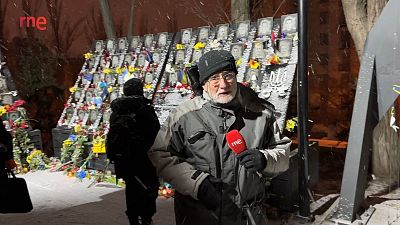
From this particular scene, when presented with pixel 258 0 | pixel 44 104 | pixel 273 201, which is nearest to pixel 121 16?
pixel 44 104

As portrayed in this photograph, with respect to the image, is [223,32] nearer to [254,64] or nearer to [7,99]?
[254,64]

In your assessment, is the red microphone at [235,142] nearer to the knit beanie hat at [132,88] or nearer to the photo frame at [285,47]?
the knit beanie hat at [132,88]

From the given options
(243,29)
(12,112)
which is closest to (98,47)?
(12,112)

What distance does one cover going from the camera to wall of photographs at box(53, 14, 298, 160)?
16.7 feet

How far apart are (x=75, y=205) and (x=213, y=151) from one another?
3.62 m

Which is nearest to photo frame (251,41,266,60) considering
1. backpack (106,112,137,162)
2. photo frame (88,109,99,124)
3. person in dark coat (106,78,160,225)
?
person in dark coat (106,78,160,225)

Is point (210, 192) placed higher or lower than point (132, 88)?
lower

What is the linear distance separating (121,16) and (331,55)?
23.5 feet

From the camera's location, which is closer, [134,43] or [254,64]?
[254,64]

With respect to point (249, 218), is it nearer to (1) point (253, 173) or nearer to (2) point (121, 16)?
(1) point (253, 173)

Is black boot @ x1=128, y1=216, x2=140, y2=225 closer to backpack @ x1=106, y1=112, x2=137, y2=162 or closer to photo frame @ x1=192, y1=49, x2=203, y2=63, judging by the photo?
backpack @ x1=106, y1=112, x2=137, y2=162

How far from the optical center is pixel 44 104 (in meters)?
9.44

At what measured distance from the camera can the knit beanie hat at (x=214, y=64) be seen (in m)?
2.00

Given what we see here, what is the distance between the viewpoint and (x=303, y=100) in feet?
13.2
